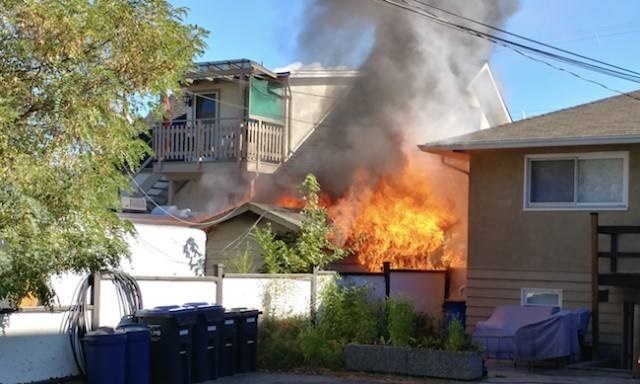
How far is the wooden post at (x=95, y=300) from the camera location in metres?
11.7

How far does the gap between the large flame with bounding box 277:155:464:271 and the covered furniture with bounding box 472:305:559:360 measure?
4.05 meters

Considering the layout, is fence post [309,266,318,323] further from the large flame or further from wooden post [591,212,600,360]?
wooden post [591,212,600,360]

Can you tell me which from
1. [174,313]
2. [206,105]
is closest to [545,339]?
[174,313]

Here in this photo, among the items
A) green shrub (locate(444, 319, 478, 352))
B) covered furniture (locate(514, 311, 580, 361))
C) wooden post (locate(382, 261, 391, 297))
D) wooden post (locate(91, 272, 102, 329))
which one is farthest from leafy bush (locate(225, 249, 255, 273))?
covered furniture (locate(514, 311, 580, 361))

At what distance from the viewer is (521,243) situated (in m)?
16.1

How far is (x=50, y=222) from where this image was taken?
788 cm

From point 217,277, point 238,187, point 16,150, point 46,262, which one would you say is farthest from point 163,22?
point 238,187

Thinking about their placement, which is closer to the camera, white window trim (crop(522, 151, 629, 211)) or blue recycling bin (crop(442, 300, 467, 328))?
white window trim (crop(522, 151, 629, 211))

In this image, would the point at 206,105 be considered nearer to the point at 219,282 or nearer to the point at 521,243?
the point at 219,282

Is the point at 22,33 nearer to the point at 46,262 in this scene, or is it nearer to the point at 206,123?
the point at 46,262

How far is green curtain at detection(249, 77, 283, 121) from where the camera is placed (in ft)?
74.7

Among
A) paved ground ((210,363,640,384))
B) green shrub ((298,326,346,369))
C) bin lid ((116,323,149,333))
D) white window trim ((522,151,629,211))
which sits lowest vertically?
paved ground ((210,363,640,384))

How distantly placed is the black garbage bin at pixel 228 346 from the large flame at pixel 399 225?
20.0 feet

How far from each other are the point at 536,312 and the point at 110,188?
8.86m
